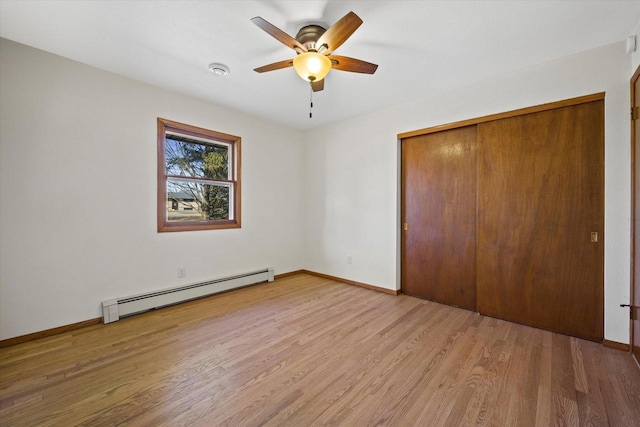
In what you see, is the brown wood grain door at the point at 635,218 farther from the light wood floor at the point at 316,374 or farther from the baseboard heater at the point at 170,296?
the baseboard heater at the point at 170,296

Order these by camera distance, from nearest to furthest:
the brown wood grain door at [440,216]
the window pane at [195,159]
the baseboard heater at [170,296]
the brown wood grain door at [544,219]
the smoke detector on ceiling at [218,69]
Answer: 1. the brown wood grain door at [544,219]
2. the smoke detector on ceiling at [218,69]
3. the baseboard heater at [170,296]
4. the brown wood grain door at [440,216]
5. the window pane at [195,159]

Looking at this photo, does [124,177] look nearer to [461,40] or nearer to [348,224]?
[348,224]

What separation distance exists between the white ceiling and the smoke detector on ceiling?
0.22 ft

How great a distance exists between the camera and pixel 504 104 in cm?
271

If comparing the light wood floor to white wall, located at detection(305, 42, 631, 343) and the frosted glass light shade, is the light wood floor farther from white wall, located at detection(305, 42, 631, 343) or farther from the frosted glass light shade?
the frosted glass light shade

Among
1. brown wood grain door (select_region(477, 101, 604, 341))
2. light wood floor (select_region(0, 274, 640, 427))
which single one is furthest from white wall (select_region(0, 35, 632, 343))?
light wood floor (select_region(0, 274, 640, 427))

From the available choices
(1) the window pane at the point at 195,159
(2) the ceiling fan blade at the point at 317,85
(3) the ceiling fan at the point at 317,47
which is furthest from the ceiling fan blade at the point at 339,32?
(1) the window pane at the point at 195,159

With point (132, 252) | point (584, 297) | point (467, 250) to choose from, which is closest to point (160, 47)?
point (132, 252)

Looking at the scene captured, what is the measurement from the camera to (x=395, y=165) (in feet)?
11.6

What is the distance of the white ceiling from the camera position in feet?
5.97

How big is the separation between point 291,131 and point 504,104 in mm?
3133

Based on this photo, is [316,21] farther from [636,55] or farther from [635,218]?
[635,218]

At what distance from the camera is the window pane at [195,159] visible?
3287mm

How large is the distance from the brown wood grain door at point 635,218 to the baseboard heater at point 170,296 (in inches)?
156
